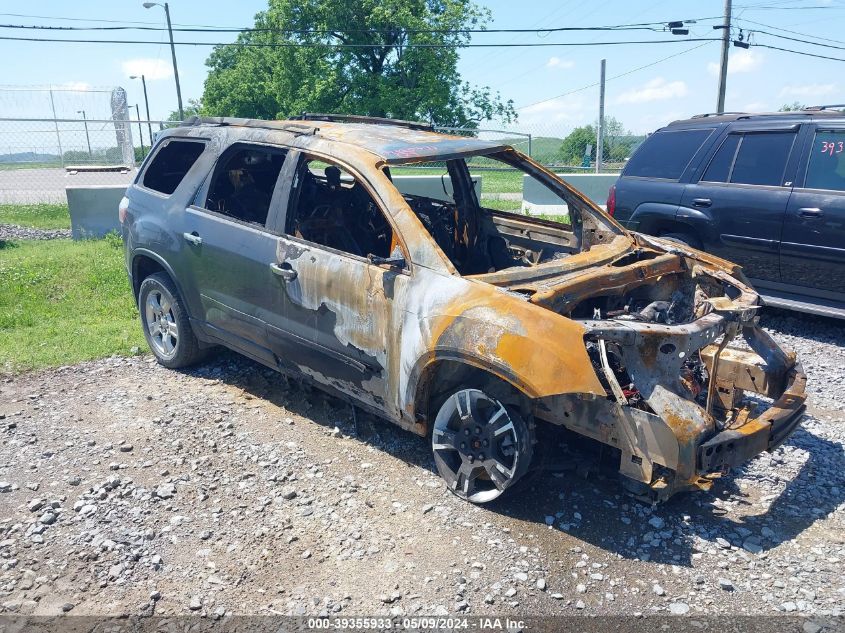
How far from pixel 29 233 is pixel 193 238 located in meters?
8.46

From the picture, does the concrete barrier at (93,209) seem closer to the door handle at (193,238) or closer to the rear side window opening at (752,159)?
the rear side window opening at (752,159)

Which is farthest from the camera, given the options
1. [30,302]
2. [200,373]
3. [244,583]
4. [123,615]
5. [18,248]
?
[18,248]

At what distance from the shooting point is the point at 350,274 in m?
4.04

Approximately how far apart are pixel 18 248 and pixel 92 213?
4.17 ft

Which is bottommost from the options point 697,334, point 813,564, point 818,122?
point 813,564

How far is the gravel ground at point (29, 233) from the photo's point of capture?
37.1 ft

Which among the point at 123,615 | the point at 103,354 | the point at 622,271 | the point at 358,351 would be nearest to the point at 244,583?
the point at 123,615

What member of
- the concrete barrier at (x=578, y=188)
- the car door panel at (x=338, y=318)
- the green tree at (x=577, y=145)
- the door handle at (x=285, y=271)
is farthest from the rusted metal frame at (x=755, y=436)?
the green tree at (x=577, y=145)

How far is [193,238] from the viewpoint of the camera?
493 cm

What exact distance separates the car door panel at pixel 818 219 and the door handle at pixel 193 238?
511cm

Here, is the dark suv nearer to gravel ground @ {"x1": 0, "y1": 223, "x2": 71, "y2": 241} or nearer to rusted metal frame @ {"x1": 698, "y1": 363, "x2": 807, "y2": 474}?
rusted metal frame @ {"x1": 698, "y1": 363, "x2": 807, "y2": 474}

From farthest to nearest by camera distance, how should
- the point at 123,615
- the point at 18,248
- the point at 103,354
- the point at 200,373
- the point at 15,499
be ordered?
1. the point at 18,248
2. the point at 103,354
3. the point at 200,373
4. the point at 15,499
5. the point at 123,615

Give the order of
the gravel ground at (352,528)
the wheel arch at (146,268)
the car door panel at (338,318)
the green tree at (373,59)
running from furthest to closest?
the green tree at (373,59), the wheel arch at (146,268), the car door panel at (338,318), the gravel ground at (352,528)

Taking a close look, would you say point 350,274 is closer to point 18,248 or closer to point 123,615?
point 123,615
